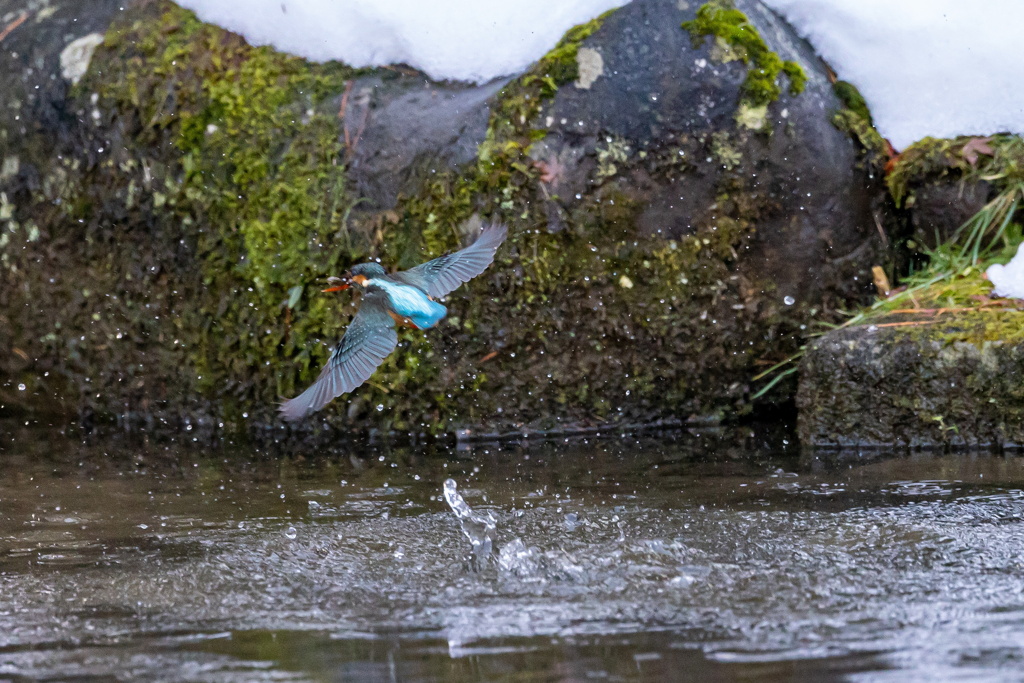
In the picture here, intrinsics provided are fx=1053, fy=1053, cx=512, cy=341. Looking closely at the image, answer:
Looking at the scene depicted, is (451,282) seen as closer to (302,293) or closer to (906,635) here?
(302,293)

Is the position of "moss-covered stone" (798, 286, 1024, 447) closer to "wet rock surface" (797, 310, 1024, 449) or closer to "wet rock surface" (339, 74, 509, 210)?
"wet rock surface" (797, 310, 1024, 449)

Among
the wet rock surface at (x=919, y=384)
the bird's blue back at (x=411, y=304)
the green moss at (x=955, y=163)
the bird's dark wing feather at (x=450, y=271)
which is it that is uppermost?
the green moss at (x=955, y=163)

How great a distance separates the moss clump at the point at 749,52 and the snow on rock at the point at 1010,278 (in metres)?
1.20

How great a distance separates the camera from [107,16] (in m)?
5.50

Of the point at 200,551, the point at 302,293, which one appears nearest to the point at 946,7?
the point at 302,293


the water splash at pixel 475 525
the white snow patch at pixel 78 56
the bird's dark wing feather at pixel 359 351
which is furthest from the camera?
the white snow patch at pixel 78 56

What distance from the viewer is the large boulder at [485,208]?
4.88 metres

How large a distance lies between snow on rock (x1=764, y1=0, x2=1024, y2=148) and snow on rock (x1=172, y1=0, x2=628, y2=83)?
1477mm

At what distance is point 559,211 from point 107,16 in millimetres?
2643

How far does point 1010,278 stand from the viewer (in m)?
4.58

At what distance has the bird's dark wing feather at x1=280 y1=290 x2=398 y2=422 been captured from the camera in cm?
345

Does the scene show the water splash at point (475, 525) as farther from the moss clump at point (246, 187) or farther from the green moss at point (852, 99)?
the green moss at point (852, 99)

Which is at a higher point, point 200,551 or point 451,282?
point 451,282

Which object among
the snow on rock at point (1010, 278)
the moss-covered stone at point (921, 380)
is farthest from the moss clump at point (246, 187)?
the snow on rock at point (1010, 278)
